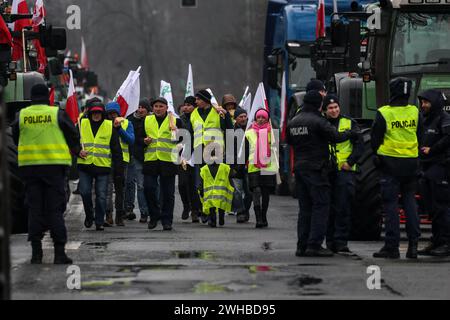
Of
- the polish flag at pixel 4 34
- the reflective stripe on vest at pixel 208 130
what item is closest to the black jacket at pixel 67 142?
the polish flag at pixel 4 34

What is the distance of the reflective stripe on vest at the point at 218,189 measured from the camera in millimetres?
20531

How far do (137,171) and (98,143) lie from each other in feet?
5.70

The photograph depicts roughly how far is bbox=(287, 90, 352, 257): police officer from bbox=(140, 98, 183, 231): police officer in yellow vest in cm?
403

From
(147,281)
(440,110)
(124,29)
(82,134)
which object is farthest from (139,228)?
(124,29)

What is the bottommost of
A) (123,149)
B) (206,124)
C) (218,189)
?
(218,189)

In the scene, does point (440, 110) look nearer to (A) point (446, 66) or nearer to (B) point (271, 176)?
(A) point (446, 66)

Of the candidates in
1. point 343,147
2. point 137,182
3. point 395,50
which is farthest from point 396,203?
point 137,182

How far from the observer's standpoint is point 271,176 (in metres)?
20.7

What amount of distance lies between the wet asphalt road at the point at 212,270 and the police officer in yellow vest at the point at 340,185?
30 centimetres

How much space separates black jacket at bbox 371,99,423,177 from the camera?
1559cm

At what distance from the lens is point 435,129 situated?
16281mm

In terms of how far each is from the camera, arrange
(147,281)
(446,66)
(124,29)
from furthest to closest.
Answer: (124,29)
(446,66)
(147,281)

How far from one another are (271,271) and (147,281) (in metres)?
1.47

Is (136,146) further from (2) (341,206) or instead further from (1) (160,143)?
(2) (341,206)
